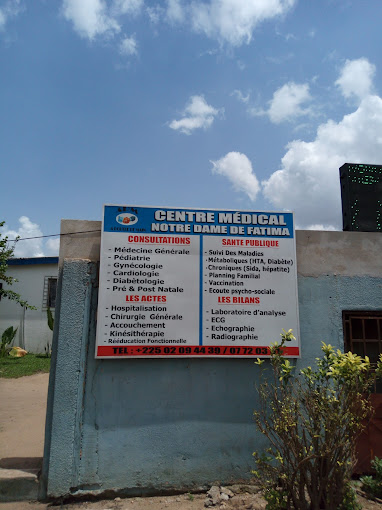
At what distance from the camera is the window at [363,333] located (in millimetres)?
4191

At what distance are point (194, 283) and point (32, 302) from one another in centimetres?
1302

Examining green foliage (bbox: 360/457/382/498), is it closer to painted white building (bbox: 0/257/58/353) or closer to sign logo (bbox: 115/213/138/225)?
sign logo (bbox: 115/213/138/225)

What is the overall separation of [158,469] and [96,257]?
2261 millimetres

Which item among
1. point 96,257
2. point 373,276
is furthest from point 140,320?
point 373,276

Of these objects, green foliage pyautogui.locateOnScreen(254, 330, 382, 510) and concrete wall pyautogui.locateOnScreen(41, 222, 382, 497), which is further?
concrete wall pyautogui.locateOnScreen(41, 222, 382, 497)

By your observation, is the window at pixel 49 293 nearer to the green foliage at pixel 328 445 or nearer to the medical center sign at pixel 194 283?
the medical center sign at pixel 194 283

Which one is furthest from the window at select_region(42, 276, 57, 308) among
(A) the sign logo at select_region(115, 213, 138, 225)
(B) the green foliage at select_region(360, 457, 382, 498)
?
(B) the green foliage at select_region(360, 457, 382, 498)

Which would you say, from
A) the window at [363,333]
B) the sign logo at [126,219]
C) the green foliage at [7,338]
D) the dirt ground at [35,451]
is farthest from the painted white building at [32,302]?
the window at [363,333]

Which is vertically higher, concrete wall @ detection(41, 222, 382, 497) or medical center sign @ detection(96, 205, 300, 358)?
medical center sign @ detection(96, 205, 300, 358)

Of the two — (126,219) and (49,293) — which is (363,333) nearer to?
(126,219)

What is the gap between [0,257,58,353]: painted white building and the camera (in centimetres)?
1502

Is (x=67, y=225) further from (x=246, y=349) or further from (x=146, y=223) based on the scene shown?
(x=246, y=349)

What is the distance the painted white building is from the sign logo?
12.1 meters

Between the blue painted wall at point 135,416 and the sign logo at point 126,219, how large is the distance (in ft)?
1.86
